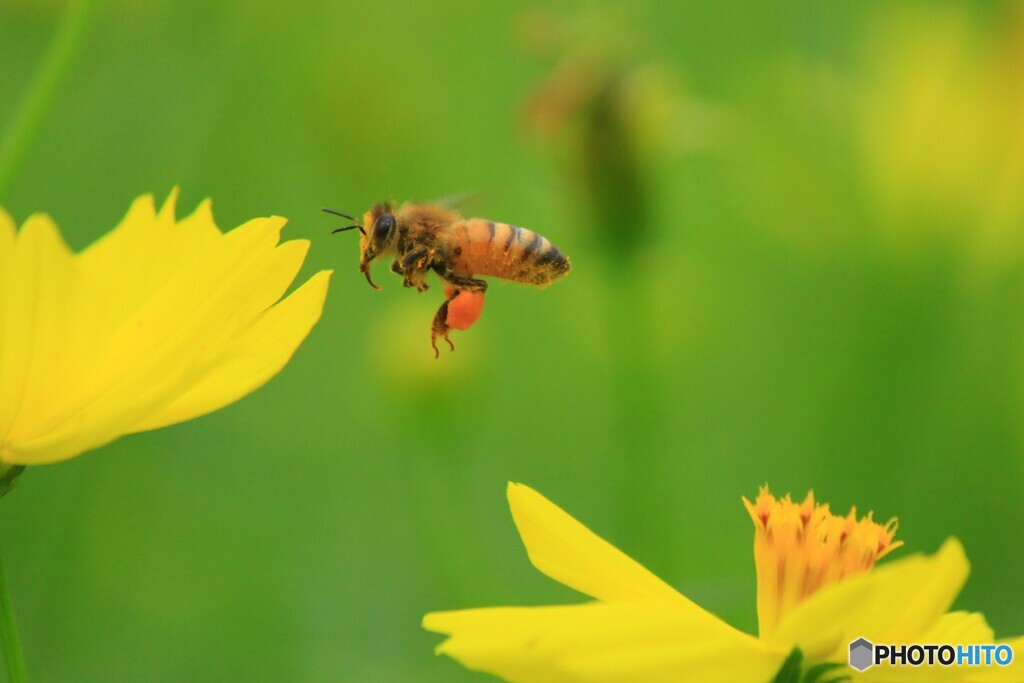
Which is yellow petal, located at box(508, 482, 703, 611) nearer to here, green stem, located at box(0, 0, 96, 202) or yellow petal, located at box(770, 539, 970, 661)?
yellow petal, located at box(770, 539, 970, 661)

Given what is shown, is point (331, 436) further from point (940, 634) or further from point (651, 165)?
point (940, 634)

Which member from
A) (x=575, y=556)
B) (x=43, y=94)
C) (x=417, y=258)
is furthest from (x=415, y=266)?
(x=575, y=556)

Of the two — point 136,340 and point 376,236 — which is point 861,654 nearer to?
point 136,340

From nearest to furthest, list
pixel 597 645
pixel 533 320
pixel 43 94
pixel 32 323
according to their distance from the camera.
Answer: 1. pixel 597 645
2. pixel 32 323
3. pixel 43 94
4. pixel 533 320

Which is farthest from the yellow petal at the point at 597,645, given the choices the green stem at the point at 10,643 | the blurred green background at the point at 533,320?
the blurred green background at the point at 533,320

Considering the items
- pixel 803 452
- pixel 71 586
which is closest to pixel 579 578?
pixel 71 586

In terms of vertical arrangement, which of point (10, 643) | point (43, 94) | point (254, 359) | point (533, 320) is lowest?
point (10, 643)
